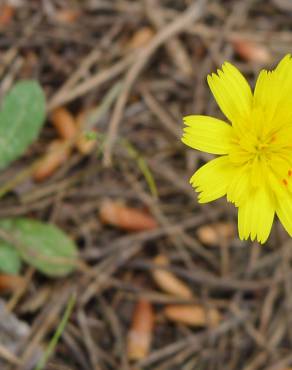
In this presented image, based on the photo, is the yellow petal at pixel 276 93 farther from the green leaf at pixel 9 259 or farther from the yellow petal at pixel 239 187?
the green leaf at pixel 9 259

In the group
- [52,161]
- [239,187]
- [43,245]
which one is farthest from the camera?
[52,161]

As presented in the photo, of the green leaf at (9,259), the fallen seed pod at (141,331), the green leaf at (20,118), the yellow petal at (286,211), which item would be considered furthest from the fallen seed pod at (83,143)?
the yellow petal at (286,211)

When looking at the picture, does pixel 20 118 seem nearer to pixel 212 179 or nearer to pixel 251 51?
pixel 212 179

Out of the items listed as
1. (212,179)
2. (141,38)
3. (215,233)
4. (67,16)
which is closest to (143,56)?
(141,38)

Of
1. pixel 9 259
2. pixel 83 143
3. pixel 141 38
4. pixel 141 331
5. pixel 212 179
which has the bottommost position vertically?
pixel 141 331

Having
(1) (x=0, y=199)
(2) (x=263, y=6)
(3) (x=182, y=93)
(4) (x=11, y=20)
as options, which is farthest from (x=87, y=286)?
(2) (x=263, y=6)

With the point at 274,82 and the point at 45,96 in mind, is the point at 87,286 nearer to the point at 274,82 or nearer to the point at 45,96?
the point at 45,96
